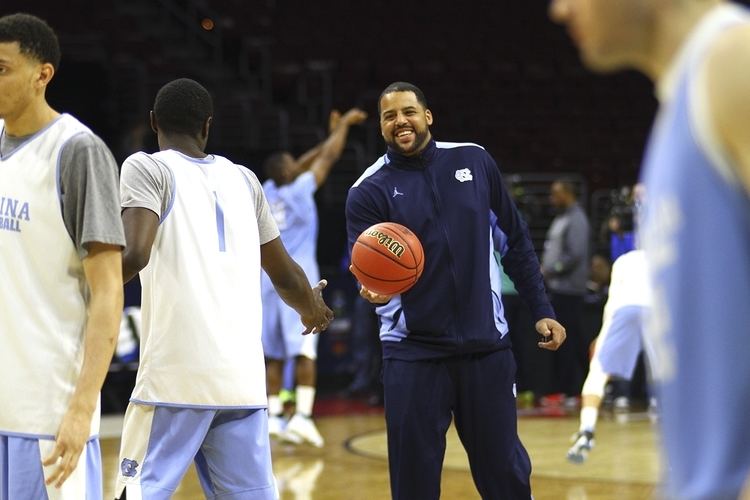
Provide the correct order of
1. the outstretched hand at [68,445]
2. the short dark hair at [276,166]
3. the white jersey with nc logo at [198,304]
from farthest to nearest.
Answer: the short dark hair at [276,166] < the white jersey with nc logo at [198,304] < the outstretched hand at [68,445]

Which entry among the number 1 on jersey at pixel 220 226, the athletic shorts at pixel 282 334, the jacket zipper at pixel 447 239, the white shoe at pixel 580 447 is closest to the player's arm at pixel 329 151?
the athletic shorts at pixel 282 334

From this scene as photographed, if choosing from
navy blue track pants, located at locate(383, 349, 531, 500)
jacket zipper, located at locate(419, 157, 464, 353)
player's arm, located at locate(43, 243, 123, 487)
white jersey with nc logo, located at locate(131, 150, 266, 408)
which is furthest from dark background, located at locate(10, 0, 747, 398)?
player's arm, located at locate(43, 243, 123, 487)

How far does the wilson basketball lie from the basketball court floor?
2518mm

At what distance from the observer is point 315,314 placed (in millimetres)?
4180

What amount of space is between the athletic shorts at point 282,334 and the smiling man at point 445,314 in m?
4.26

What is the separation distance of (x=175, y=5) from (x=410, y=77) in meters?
3.70

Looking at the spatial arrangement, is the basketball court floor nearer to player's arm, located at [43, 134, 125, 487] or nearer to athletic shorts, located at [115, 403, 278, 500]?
athletic shorts, located at [115, 403, 278, 500]

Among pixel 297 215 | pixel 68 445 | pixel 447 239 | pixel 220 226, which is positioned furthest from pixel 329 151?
pixel 68 445

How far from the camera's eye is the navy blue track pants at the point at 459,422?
4449mm

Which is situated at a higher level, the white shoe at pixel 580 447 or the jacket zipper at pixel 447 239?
the jacket zipper at pixel 447 239

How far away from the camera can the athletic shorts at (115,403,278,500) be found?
372cm

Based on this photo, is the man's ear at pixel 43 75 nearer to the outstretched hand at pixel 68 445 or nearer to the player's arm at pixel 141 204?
the player's arm at pixel 141 204

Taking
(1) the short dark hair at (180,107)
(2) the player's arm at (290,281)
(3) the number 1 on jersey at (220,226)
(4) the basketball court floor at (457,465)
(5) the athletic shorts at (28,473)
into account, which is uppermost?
(1) the short dark hair at (180,107)

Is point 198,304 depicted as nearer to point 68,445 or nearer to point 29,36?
point 68,445
